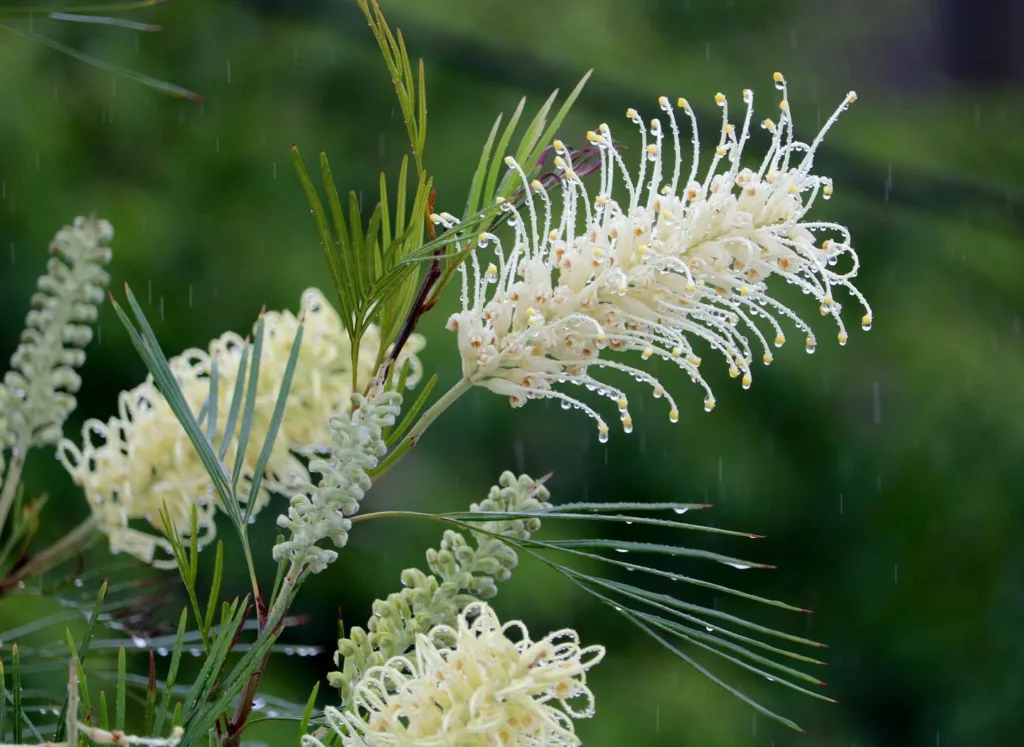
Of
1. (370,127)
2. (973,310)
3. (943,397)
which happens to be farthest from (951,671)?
(370,127)

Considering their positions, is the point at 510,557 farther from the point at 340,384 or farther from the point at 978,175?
the point at 978,175

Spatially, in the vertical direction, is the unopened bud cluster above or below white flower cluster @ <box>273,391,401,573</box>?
below

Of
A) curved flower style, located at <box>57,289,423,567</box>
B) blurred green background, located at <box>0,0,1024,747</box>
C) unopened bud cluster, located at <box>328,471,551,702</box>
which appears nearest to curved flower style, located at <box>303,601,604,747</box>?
unopened bud cluster, located at <box>328,471,551,702</box>

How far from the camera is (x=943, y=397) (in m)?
1.86

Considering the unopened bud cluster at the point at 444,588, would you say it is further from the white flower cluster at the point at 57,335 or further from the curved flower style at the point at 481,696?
the white flower cluster at the point at 57,335

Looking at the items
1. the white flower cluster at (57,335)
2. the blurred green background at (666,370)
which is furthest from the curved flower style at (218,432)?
the blurred green background at (666,370)

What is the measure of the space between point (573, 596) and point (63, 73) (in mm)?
957

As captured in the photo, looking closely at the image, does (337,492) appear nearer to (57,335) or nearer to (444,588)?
(444,588)

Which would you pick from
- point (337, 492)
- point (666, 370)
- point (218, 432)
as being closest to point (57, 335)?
point (218, 432)

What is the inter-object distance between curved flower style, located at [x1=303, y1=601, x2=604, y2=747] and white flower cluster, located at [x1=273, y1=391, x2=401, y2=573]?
42 millimetres

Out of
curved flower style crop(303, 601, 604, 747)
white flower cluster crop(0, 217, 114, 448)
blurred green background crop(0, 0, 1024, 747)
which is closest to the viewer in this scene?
curved flower style crop(303, 601, 604, 747)

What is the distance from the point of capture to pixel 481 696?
0.32 m

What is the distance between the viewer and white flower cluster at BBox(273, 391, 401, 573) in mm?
361

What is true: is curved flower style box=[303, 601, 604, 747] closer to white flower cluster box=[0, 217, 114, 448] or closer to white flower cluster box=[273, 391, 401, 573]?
white flower cluster box=[273, 391, 401, 573]
